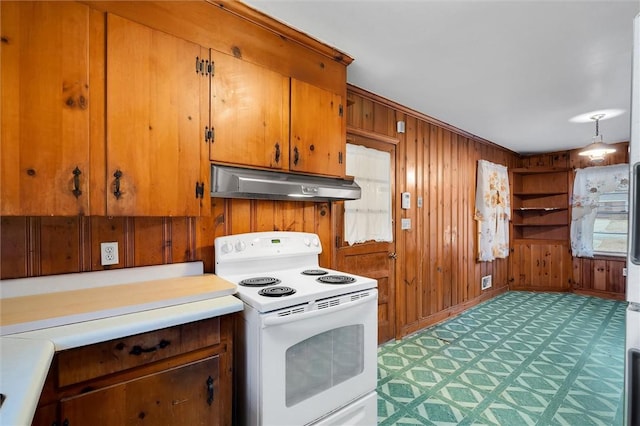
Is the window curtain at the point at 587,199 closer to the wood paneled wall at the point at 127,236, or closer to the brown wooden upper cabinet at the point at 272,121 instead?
the brown wooden upper cabinet at the point at 272,121

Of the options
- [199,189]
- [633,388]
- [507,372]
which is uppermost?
[199,189]

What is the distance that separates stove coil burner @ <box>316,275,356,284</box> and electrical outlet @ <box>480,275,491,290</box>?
12.2ft

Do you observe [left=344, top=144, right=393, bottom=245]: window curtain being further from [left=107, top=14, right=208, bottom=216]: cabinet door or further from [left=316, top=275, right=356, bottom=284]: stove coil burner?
[left=107, top=14, right=208, bottom=216]: cabinet door

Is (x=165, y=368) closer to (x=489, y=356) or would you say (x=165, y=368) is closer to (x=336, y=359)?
(x=336, y=359)

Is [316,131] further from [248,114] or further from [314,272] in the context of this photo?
[314,272]

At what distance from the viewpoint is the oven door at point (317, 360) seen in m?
1.33

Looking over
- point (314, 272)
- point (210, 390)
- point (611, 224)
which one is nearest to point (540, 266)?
point (611, 224)

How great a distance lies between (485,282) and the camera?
4.70m

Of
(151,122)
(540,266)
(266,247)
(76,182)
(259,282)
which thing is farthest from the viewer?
(540,266)

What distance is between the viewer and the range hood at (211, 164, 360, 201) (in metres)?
1.60

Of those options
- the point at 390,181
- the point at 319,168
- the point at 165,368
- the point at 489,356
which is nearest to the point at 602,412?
the point at 489,356

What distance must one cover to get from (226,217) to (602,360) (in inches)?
142

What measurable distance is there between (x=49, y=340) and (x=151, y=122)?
95 centimetres

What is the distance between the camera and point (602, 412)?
6.60ft
